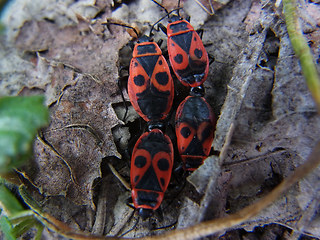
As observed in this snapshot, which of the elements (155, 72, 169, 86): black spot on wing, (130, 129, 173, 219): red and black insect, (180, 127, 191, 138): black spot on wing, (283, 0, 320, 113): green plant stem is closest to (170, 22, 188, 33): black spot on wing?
(155, 72, 169, 86): black spot on wing

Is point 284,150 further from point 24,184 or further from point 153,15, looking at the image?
point 24,184

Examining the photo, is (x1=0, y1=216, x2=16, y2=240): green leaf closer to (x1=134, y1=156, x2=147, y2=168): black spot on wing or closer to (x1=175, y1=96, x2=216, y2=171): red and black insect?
(x1=134, y1=156, x2=147, y2=168): black spot on wing

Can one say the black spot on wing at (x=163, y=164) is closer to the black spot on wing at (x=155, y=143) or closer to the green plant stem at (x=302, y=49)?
the black spot on wing at (x=155, y=143)

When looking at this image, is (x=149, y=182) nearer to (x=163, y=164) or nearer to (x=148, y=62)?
(x=163, y=164)

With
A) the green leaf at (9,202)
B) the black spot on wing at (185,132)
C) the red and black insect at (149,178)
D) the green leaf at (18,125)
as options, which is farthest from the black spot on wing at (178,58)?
the green leaf at (9,202)

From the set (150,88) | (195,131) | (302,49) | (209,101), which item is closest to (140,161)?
(195,131)
